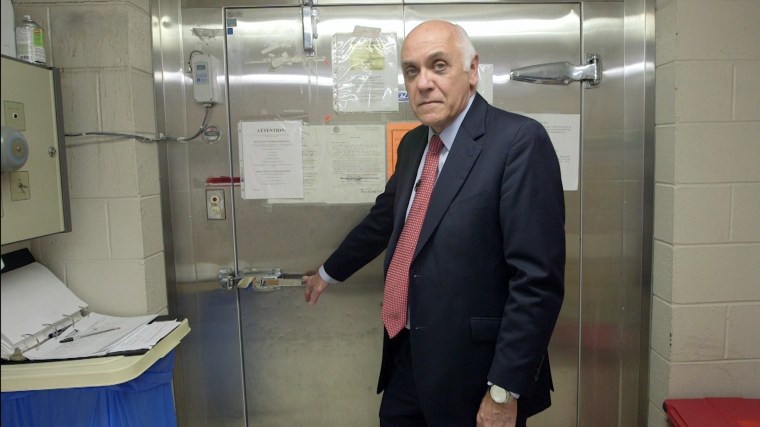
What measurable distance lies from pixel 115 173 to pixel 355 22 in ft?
3.18

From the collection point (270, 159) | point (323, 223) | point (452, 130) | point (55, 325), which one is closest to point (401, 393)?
point (323, 223)

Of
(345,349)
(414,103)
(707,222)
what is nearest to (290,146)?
(414,103)

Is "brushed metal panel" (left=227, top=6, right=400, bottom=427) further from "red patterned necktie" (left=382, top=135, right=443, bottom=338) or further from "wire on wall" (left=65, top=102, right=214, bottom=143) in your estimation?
"red patterned necktie" (left=382, top=135, right=443, bottom=338)

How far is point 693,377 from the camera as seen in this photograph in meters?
1.70

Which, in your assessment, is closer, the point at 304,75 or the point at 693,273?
the point at 693,273

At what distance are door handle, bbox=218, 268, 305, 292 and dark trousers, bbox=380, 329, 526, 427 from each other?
0.51m

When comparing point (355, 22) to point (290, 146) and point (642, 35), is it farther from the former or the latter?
point (642, 35)

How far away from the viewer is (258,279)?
1.84 m

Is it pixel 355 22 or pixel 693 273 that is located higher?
pixel 355 22

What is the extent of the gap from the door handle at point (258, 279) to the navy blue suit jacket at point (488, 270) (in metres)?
0.68

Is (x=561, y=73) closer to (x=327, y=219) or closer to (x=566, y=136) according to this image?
(x=566, y=136)

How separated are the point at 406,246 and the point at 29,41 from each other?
4.08ft

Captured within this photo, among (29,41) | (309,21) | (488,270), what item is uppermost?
(309,21)

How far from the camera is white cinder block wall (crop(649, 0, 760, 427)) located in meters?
1.60
